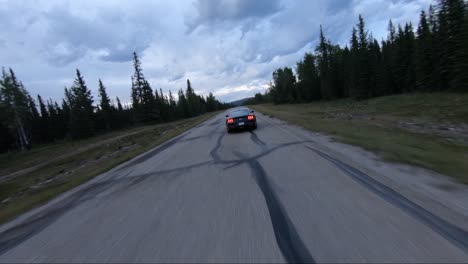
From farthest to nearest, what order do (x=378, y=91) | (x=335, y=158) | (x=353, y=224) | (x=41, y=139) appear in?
(x=41, y=139) → (x=378, y=91) → (x=335, y=158) → (x=353, y=224)

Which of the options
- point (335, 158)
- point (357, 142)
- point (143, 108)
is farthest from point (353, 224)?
point (143, 108)

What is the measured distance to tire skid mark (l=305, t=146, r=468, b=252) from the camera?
2.29 m

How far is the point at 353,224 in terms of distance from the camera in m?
2.71

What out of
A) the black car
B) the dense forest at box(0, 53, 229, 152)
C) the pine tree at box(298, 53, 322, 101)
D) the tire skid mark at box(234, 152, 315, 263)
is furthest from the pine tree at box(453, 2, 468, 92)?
the dense forest at box(0, 53, 229, 152)

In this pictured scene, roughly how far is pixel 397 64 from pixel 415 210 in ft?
206

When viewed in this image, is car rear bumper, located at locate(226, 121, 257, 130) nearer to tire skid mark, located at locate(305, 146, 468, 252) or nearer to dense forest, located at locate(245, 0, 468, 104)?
tire skid mark, located at locate(305, 146, 468, 252)

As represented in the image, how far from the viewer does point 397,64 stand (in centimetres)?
5197

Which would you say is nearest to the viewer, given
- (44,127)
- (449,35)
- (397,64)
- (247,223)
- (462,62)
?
(247,223)

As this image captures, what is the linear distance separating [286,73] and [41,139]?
3283 inches

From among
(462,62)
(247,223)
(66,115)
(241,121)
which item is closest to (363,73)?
(462,62)

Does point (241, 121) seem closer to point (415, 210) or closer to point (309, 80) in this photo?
point (415, 210)

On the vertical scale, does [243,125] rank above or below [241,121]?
below

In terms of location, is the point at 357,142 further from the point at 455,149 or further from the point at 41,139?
the point at 41,139

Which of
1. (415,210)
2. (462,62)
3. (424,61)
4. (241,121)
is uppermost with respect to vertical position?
(424,61)
